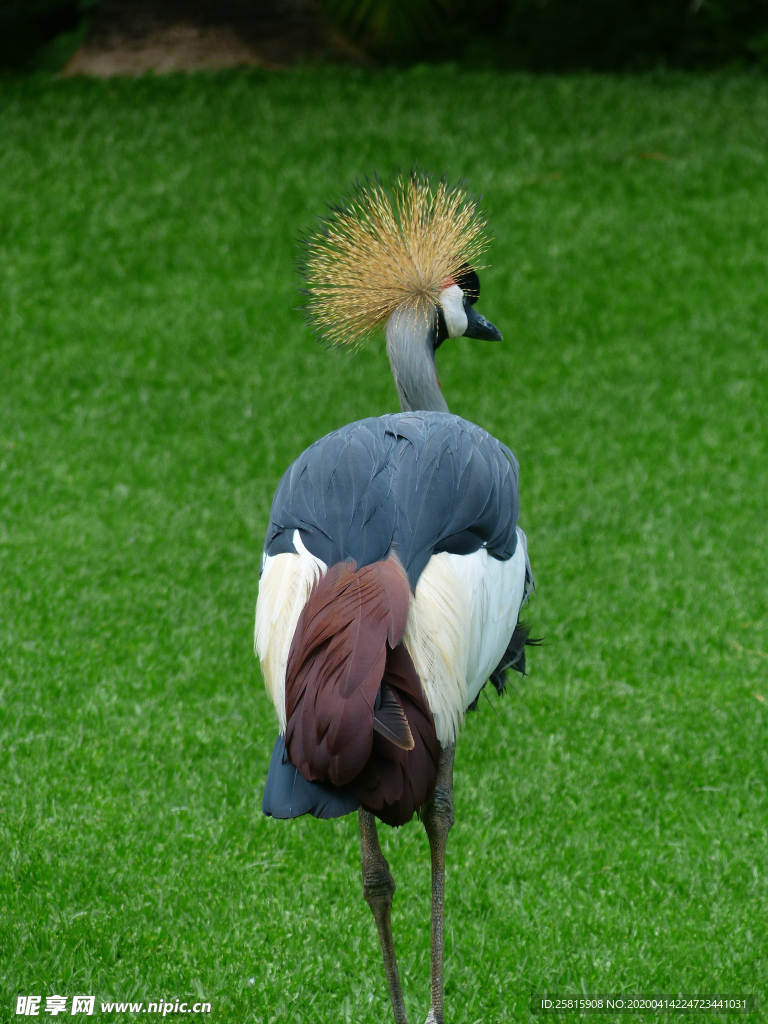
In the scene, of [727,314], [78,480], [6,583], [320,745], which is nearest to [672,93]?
[727,314]

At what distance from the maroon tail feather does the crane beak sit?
125 centimetres

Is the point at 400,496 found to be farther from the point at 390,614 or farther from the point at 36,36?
the point at 36,36

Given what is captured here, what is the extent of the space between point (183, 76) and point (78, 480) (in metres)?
5.31

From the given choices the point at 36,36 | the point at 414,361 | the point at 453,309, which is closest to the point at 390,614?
the point at 414,361

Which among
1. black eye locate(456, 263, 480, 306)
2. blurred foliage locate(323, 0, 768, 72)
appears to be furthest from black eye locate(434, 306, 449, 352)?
blurred foliage locate(323, 0, 768, 72)

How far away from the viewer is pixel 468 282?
3492 mm

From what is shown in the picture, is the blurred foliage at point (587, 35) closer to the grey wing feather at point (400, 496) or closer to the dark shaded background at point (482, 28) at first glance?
the dark shaded background at point (482, 28)

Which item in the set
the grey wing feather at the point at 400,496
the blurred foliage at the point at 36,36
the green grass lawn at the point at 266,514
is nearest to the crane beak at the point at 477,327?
the grey wing feather at the point at 400,496

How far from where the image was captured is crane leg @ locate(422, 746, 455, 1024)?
2676mm

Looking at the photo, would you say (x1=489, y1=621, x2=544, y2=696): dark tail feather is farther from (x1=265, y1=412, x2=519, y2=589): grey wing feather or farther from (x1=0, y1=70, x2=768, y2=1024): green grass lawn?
(x1=0, y1=70, x2=768, y2=1024): green grass lawn

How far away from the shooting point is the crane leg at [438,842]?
2.68m

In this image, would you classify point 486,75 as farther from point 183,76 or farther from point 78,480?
point 78,480

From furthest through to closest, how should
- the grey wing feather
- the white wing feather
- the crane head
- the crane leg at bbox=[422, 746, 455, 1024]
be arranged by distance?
the crane head < the crane leg at bbox=[422, 746, 455, 1024] < the grey wing feather < the white wing feather

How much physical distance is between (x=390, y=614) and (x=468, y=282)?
57.1 inches
